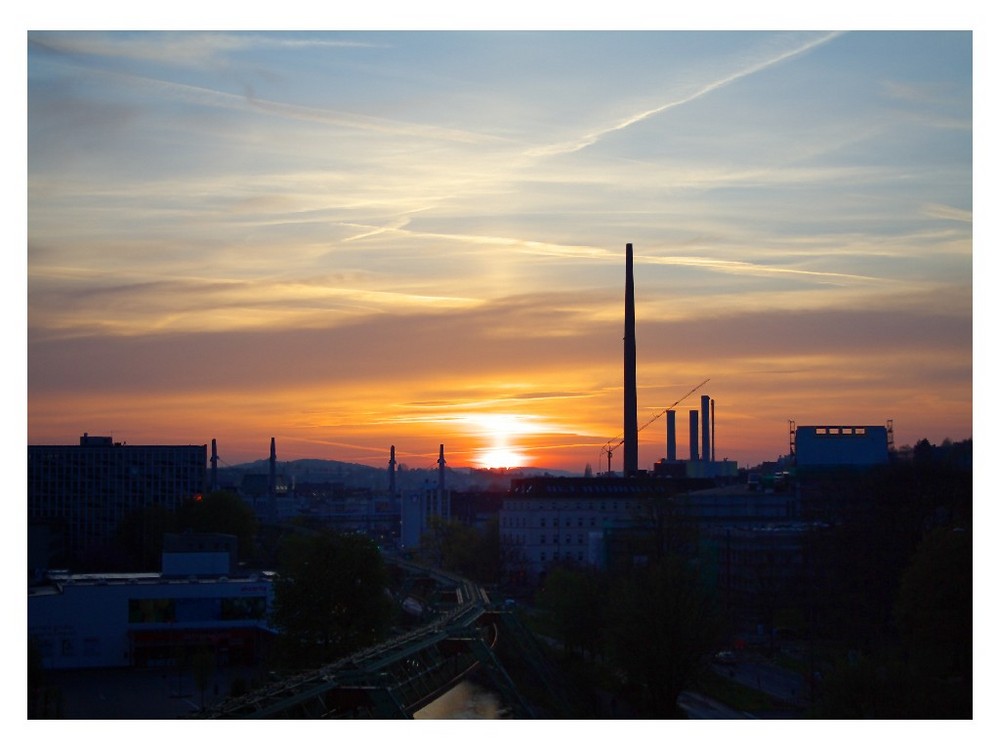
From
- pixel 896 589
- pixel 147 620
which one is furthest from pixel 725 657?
pixel 147 620

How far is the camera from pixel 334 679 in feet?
43.2

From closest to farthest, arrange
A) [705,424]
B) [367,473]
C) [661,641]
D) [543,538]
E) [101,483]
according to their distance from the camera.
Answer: [661,641] → [543,538] → [101,483] → [705,424] → [367,473]

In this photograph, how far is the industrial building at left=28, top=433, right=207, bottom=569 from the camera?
166 ft

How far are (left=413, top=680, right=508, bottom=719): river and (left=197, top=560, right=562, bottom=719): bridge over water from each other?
0.19 metres

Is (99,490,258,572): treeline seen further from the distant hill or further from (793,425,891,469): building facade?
the distant hill

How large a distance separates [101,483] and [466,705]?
37.2 m

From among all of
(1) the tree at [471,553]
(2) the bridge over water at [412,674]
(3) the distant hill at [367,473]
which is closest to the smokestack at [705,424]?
(1) the tree at [471,553]

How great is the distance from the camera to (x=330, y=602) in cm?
2100

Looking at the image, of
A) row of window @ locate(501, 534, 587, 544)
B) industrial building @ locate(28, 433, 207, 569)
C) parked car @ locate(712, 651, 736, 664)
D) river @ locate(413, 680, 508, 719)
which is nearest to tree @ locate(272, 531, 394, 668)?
river @ locate(413, 680, 508, 719)

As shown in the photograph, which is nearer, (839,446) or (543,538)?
(839,446)

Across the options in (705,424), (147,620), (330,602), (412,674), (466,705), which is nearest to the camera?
(412,674)

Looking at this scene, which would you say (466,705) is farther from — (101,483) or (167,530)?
(101,483)
